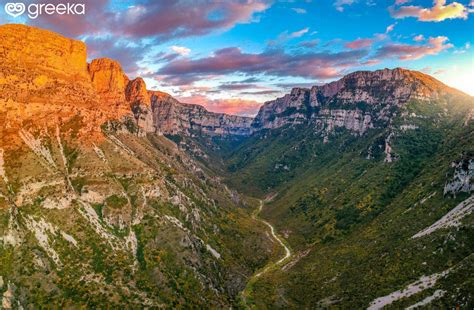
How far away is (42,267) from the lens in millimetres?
148375

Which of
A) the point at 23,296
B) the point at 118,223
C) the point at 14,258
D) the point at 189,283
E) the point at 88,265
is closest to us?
the point at 23,296

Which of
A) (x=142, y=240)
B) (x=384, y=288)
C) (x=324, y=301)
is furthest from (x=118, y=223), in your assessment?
(x=384, y=288)

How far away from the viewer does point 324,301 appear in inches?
6462

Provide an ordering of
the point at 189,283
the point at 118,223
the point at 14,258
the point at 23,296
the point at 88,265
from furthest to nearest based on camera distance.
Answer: the point at 118,223 < the point at 189,283 < the point at 88,265 < the point at 14,258 < the point at 23,296

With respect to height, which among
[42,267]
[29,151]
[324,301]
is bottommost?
[324,301]

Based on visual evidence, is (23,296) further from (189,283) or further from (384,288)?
(384,288)

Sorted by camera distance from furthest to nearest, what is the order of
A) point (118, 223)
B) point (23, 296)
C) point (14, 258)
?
point (118, 223) → point (14, 258) → point (23, 296)

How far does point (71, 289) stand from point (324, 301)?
316 feet

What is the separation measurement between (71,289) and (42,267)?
14184 millimetres

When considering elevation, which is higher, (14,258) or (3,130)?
(3,130)

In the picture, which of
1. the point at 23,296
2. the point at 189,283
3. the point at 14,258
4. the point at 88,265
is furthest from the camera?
the point at 189,283

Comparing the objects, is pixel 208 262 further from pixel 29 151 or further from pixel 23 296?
pixel 29 151

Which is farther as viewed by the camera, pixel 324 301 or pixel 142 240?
pixel 142 240

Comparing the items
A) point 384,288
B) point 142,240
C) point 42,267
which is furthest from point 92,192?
point 384,288
